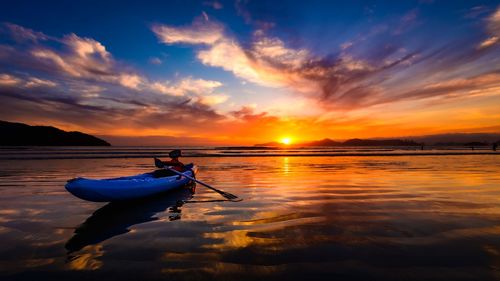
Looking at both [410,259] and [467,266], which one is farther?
[410,259]

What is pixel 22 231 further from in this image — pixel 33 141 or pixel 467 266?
pixel 33 141

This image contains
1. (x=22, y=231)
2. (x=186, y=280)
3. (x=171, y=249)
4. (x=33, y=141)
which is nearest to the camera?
(x=186, y=280)

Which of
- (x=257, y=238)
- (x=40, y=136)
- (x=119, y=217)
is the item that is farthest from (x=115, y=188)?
(x=40, y=136)

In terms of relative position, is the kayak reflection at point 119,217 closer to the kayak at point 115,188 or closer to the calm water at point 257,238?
the calm water at point 257,238

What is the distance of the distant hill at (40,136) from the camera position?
460 feet

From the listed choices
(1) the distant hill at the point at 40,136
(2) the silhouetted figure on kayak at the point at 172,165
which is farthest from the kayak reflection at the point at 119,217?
(1) the distant hill at the point at 40,136

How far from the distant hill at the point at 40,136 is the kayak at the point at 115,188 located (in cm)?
15962

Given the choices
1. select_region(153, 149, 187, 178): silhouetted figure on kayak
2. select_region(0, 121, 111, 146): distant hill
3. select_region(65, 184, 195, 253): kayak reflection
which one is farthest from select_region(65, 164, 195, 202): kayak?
select_region(0, 121, 111, 146): distant hill

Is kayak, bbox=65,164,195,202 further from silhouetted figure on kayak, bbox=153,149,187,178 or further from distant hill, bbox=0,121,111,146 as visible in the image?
distant hill, bbox=0,121,111,146

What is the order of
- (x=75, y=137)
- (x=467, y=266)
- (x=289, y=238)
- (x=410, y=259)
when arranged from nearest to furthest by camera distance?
(x=467, y=266) → (x=410, y=259) → (x=289, y=238) → (x=75, y=137)

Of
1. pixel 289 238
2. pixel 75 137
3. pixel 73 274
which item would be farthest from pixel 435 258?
pixel 75 137

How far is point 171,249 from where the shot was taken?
5.89 m

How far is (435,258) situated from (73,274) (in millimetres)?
6714

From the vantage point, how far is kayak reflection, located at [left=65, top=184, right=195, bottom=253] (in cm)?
677
